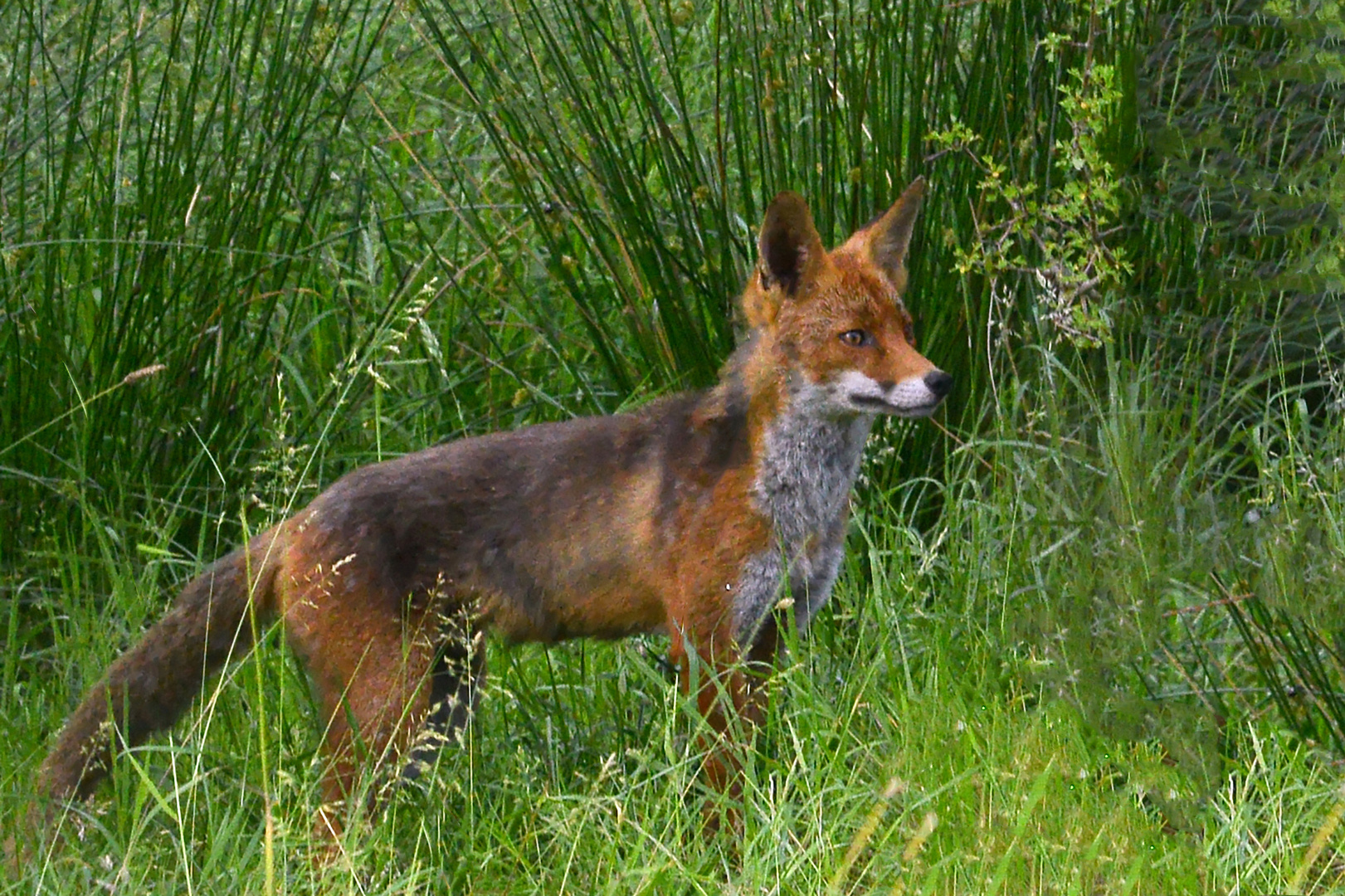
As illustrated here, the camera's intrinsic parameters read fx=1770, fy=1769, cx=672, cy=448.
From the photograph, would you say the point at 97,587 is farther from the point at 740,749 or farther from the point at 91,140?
the point at 740,749

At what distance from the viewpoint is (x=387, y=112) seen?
26.0 ft

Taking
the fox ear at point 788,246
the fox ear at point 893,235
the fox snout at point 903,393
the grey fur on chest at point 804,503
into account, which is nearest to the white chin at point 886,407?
the fox snout at point 903,393

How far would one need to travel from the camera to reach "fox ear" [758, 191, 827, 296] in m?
4.43

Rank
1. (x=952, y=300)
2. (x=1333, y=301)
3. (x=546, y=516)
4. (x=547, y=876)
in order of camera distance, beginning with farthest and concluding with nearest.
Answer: (x=952, y=300) < (x=1333, y=301) < (x=546, y=516) < (x=547, y=876)

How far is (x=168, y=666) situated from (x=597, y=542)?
1069 mm

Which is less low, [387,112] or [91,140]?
[91,140]

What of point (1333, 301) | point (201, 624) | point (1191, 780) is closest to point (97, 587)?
point (201, 624)

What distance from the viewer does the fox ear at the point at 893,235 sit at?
15.3 feet

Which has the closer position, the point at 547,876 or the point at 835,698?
the point at 547,876

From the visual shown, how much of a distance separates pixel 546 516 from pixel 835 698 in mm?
863

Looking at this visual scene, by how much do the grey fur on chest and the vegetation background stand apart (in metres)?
0.16

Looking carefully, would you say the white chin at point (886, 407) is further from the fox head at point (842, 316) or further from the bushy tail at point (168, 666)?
the bushy tail at point (168, 666)

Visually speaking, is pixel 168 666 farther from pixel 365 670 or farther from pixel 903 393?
pixel 903 393

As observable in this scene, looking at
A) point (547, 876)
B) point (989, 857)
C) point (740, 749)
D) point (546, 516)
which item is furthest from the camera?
point (546, 516)
